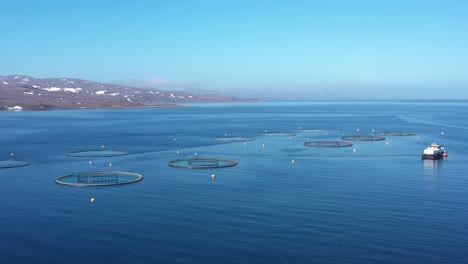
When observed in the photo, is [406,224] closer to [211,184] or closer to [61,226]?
[211,184]

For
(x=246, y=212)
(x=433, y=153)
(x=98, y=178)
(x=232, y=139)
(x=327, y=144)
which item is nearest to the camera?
(x=246, y=212)

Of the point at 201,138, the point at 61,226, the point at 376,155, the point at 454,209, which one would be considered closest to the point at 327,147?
the point at 376,155

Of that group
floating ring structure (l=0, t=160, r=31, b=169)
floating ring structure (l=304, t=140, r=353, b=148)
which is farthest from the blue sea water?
floating ring structure (l=304, t=140, r=353, b=148)

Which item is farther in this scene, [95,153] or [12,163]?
[95,153]

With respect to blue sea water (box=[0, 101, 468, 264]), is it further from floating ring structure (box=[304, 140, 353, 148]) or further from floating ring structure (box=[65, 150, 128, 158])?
floating ring structure (box=[304, 140, 353, 148])

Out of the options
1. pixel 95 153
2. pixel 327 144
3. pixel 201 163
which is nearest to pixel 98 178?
pixel 201 163

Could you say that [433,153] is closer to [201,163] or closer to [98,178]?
[201,163]
